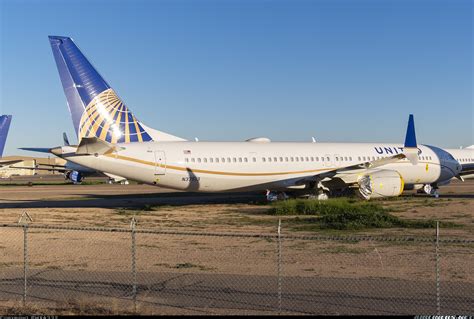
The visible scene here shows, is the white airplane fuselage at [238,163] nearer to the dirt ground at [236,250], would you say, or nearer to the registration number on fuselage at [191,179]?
the registration number on fuselage at [191,179]

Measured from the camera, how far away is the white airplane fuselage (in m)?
28.0

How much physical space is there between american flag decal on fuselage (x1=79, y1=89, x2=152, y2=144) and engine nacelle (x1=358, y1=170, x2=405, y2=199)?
40.5 ft

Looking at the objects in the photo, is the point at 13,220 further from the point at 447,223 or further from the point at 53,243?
the point at 447,223

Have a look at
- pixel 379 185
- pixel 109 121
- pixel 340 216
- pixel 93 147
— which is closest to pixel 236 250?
pixel 340 216

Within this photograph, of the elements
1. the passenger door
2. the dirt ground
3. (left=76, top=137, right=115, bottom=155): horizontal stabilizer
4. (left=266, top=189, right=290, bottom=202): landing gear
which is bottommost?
the dirt ground

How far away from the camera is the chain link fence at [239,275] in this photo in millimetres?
9875

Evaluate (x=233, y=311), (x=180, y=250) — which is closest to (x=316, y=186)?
(x=180, y=250)

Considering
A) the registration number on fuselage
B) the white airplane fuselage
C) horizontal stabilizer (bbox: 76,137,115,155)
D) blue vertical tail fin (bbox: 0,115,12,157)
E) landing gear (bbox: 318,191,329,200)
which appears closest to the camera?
horizontal stabilizer (bbox: 76,137,115,155)

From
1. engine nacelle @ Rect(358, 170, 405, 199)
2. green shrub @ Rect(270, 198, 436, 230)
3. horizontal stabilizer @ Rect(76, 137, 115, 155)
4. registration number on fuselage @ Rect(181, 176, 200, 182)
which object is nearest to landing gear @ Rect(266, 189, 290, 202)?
engine nacelle @ Rect(358, 170, 405, 199)

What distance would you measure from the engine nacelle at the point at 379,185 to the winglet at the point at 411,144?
375 centimetres

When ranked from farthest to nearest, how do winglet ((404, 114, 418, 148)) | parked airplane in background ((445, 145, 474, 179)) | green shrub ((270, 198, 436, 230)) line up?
parked airplane in background ((445, 145, 474, 179)), winglet ((404, 114, 418, 148)), green shrub ((270, 198, 436, 230))

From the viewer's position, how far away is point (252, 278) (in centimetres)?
1219

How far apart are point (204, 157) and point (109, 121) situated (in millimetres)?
5068

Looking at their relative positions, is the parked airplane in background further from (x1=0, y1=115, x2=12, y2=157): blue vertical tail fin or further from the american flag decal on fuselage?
(x1=0, y1=115, x2=12, y2=157): blue vertical tail fin
